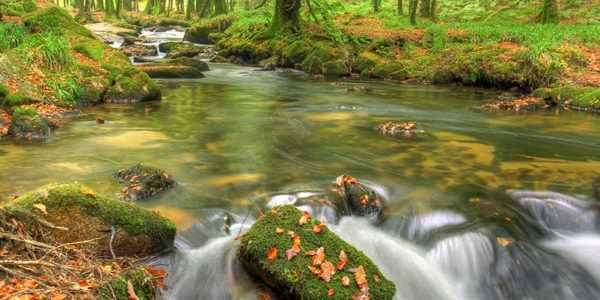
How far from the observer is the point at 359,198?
4.66m

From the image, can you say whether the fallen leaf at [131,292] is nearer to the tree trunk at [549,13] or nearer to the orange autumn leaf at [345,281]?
the orange autumn leaf at [345,281]

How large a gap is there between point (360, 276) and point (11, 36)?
12.4 m

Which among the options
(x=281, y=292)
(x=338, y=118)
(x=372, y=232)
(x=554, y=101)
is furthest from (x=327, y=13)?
(x=281, y=292)

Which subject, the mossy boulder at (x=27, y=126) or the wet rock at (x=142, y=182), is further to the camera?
the mossy boulder at (x=27, y=126)

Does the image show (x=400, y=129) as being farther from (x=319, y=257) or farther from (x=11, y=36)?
(x=11, y=36)

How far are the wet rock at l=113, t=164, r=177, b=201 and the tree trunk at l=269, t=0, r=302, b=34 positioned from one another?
18.2m

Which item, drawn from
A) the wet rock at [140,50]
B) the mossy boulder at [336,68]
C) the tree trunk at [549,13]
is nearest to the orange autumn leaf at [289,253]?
the mossy boulder at [336,68]

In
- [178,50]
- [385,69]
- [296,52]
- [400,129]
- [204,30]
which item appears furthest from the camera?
[204,30]

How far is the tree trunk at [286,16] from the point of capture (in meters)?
21.6

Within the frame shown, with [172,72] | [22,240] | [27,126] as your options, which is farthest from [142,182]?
[172,72]

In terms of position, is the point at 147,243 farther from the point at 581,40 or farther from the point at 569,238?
the point at 581,40

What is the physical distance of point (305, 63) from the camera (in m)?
19.3

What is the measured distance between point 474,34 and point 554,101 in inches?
306

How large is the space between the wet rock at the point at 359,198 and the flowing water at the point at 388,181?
176 mm
